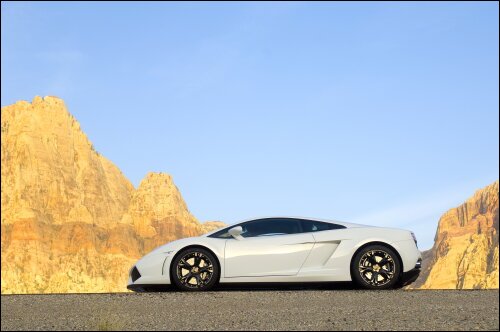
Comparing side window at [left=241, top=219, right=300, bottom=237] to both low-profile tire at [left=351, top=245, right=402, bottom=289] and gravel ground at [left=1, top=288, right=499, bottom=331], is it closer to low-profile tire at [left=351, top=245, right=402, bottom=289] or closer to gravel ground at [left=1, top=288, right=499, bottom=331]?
gravel ground at [left=1, top=288, right=499, bottom=331]

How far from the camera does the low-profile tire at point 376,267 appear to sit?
11.9m

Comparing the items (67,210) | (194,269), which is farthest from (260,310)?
(67,210)

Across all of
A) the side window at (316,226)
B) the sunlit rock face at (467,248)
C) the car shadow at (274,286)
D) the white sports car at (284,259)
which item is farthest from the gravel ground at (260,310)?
the sunlit rock face at (467,248)

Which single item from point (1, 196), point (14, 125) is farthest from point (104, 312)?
point (14, 125)

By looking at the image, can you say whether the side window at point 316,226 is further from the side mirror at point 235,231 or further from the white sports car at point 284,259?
the side mirror at point 235,231

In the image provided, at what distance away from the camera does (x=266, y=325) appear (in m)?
8.38

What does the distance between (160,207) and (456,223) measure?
53.2m

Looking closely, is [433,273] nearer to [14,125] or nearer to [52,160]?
[52,160]

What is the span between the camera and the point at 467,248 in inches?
4464

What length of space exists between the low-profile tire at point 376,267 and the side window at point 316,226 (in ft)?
2.15

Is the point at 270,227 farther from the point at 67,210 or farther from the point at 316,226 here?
the point at 67,210

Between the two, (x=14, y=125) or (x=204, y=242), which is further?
(x=14, y=125)

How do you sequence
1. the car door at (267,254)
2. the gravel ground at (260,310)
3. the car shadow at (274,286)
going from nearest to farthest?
the gravel ground at (260,310), the car door at (267,254), the car shadow at (274,286)

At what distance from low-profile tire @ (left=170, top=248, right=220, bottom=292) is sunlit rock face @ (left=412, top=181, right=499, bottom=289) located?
303 ft
